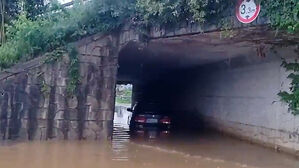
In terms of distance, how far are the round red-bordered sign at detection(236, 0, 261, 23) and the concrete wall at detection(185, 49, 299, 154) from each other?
2599mm

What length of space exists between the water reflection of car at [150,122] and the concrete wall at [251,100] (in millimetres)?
2675

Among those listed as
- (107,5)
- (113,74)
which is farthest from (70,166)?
(107,5)

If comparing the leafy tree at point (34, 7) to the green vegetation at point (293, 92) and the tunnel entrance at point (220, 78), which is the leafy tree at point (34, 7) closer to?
the tunnel entrance at point (220, 78)

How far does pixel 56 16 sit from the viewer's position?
12.9 m

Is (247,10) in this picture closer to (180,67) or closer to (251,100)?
(251,100)

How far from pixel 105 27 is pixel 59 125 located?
131 inches

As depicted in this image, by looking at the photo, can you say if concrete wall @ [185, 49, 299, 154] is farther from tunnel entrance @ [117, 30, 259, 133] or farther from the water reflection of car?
the water reflection of car

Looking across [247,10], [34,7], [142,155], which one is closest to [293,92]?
[247,10]

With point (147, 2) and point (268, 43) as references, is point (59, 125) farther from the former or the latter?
point (268, 43)

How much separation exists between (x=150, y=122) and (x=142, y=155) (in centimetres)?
385

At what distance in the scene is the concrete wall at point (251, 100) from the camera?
37.5 ft

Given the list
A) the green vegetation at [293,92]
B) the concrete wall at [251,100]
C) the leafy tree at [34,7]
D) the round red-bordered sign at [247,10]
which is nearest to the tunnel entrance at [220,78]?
the concrete wall at [251,100]

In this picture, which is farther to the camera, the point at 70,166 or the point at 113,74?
the point at 113,74

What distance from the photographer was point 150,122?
1361 cm
